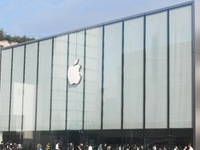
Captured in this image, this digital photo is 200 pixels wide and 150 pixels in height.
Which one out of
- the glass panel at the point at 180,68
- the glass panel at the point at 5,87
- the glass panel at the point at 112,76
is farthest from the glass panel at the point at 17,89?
the glass panel at the point at 180,68

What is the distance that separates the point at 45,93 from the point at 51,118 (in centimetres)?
276

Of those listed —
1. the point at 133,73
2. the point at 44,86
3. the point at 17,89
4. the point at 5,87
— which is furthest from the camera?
the point at 5,87

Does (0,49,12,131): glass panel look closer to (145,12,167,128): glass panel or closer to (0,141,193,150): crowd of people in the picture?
(0,141,193,150): crowd of people

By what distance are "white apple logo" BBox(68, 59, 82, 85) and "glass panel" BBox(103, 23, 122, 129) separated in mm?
3285

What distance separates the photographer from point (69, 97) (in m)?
42.1

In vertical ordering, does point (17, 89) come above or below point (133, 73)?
below

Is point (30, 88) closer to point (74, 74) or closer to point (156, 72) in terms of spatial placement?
point (74, 74)

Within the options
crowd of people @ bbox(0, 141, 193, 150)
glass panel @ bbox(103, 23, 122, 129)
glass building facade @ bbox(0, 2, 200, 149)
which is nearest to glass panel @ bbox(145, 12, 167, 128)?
glass building facade @ bbox(0, 2, 200, 149)

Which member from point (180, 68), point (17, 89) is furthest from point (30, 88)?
point (180, 68)

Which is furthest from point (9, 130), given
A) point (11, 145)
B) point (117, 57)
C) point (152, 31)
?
point (152, 31)

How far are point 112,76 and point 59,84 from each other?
22.5 ft

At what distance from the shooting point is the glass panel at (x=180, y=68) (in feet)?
108

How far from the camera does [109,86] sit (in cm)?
3862

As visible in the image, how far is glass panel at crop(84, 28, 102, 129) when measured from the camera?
39.3 m
